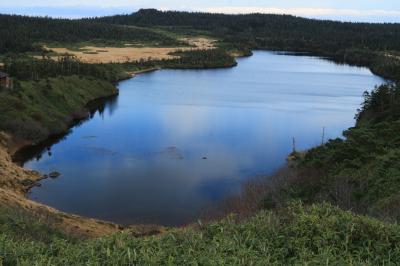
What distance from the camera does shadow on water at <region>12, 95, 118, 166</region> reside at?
44.8 metres

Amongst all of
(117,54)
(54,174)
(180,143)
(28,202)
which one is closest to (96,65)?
(117,54)

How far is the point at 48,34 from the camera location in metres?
156

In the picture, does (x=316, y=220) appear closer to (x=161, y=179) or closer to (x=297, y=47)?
(x=161, y=179)

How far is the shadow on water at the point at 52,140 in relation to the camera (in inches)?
1765

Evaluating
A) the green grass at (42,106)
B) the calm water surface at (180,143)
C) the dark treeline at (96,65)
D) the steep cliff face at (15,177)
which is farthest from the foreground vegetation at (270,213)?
the steep cliff face at (15,177)

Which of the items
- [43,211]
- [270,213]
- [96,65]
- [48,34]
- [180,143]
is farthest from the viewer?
[48,34]

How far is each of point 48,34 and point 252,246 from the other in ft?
515

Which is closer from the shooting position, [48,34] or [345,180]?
[345,180]

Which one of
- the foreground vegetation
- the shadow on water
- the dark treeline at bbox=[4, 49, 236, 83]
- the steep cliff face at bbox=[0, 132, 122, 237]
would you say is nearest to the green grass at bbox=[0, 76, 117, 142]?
the foreground vegetation

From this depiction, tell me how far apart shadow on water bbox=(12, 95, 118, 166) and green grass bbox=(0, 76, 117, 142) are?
67 cm

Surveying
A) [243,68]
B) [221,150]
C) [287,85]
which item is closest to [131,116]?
[221,150]

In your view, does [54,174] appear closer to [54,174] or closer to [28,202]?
[54,174]

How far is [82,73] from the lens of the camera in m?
84.6

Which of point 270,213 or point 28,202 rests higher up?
point 270,213
